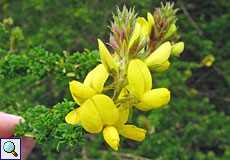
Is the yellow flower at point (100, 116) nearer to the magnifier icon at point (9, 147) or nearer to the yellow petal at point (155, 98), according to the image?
the yellow petal at point (155, 98)

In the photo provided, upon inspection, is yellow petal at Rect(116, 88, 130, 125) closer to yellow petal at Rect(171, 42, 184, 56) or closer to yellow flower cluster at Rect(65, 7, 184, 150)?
yellow flower cluster at Rect(65, 7, 184, 150)

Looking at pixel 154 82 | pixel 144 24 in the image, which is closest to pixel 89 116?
pixel 144 24

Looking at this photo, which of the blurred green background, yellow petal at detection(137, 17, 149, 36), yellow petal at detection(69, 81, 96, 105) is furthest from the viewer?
the blurred green background

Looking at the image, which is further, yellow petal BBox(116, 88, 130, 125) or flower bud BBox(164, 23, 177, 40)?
flower bud BBox(164, 23, 177, 40)

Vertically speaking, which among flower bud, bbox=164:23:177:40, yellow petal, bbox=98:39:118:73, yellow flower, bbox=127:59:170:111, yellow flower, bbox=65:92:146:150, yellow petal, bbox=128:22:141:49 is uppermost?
flower bud, bbox=164:23:177:40

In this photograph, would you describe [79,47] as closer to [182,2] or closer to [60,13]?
[60,13]

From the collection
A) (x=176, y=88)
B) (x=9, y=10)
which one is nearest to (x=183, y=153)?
(x=176, y=88)

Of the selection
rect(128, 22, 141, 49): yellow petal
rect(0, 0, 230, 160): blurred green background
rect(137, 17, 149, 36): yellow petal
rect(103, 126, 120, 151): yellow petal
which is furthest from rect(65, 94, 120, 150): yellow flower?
rect(0, 0, 230, 160): blurred green background

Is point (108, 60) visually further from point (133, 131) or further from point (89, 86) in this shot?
point (133, 131)
